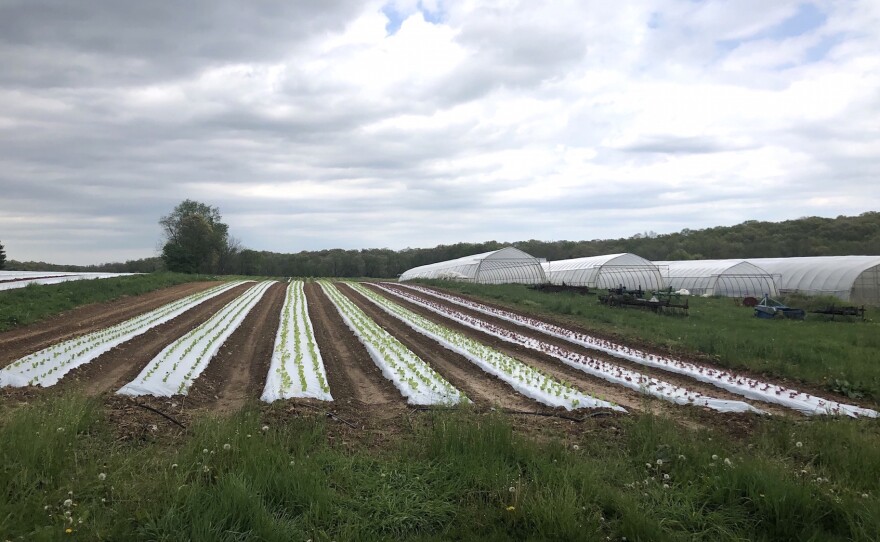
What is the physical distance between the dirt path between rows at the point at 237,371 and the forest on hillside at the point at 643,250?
62.8 m

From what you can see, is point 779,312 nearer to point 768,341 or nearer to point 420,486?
point 768,341

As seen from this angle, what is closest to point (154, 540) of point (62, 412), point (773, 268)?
point (62, 412)

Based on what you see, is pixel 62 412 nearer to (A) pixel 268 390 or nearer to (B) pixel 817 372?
(A) pixel 268 390

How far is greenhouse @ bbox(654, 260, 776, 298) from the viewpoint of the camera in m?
33.5

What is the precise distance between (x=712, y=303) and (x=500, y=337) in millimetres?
19202

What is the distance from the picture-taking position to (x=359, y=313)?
21.3 metres

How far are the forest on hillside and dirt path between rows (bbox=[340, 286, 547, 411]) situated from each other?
60.8 metres

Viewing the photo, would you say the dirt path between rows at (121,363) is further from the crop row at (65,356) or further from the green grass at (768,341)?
the green grass at (768,341)

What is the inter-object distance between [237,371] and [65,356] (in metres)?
3.27

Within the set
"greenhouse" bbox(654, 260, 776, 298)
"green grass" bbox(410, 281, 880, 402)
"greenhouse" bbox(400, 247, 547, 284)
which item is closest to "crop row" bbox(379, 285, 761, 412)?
"green grass" bbox(410, 281, 880, 402)

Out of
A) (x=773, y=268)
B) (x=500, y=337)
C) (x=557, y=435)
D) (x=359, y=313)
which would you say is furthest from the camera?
(x=773, y=268)

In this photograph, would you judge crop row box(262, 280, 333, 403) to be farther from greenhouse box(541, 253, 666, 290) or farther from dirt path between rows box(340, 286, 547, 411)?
greenhouse box(541, 253, 666, 290)

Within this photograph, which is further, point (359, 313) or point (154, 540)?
point (359, 313)

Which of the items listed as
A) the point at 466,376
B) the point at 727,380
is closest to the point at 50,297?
the point at 466,376
